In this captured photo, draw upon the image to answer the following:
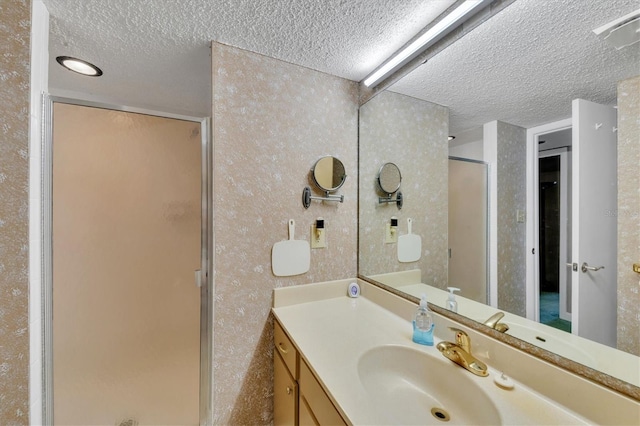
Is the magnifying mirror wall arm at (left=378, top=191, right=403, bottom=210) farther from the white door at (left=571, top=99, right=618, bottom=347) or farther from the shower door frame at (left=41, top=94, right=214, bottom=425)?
the shower door frame at (left=41, top=94, right=214, bottom=425)

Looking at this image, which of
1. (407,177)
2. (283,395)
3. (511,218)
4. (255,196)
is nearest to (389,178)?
(407,177)

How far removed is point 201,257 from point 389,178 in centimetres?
118

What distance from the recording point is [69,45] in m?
1.16

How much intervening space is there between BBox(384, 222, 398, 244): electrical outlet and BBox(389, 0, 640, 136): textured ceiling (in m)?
0.57

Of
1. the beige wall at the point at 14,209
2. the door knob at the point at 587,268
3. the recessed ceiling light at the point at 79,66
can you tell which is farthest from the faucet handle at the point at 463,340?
the recessed ceiling light at the point at 79,66

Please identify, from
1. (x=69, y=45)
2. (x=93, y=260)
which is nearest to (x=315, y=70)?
(x=69, y=45)

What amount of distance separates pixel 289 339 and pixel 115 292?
1006mm

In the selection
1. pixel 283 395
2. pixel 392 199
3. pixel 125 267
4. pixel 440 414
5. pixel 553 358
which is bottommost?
pixel 283 395

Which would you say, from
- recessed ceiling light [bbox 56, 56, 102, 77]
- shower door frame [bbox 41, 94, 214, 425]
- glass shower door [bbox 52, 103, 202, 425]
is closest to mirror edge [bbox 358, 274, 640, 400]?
shower door frame [bbox 41, 94, 214, 425]

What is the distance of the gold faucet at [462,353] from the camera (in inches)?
30.2

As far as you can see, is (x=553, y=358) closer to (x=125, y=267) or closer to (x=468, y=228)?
(x=468, y=228)

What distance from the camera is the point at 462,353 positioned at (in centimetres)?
81

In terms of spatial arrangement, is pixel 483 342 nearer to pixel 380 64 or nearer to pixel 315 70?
pixel 380 64

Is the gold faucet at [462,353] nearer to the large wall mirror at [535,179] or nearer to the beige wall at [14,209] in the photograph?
the large wall mirror at [535,179]
